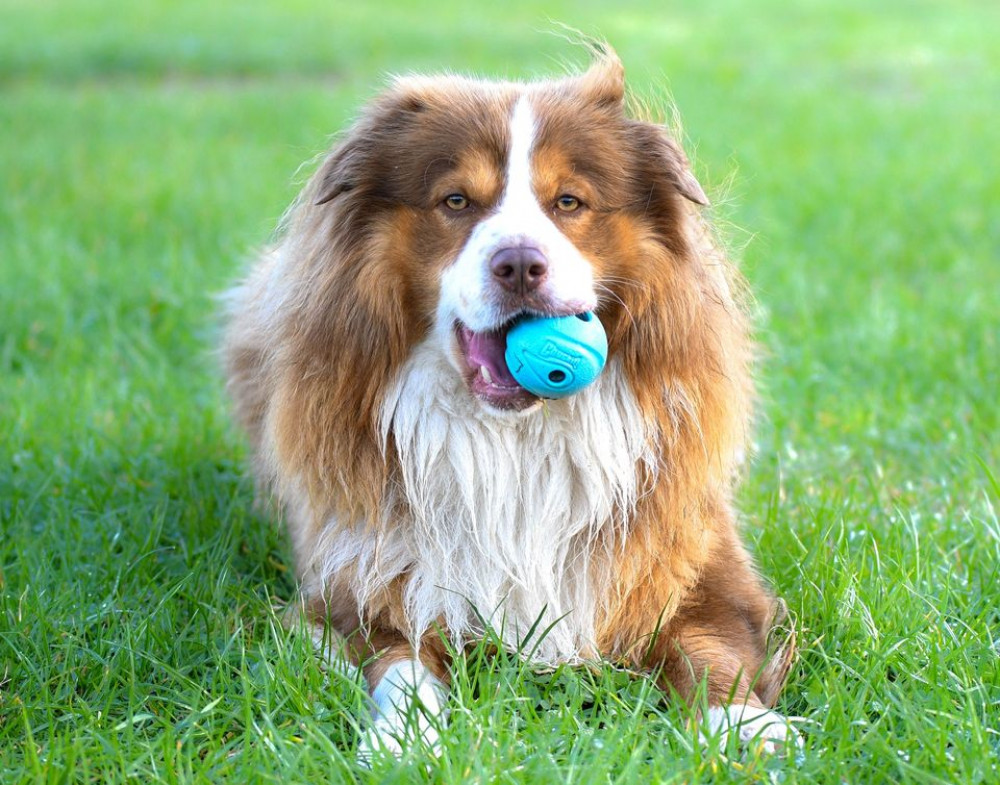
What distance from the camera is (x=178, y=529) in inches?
175

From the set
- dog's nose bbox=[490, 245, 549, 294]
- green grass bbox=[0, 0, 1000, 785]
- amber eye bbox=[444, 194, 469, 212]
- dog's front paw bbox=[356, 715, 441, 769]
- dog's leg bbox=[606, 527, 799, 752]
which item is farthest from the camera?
amber eye bbox=[444, 194, 469, 212]

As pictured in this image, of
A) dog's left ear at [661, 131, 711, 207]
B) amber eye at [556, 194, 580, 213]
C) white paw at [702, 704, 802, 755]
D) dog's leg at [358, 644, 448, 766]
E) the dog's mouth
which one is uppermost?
dog's left ear at [661, 131, 711, 207]

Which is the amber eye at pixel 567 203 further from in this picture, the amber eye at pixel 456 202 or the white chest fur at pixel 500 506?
the white chest fur at pixel 500 506

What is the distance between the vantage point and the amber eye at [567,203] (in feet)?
11.0

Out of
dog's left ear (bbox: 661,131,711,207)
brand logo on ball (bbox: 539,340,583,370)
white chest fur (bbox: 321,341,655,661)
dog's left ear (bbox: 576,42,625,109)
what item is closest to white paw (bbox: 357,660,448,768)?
white chest fur (bbox: 321,341,655,661)

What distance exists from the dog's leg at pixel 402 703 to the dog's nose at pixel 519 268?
1050 mm

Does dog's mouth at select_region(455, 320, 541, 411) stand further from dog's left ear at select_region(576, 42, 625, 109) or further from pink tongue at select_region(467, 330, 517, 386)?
dog's left ear at select_region(576, 42, 625, 109)

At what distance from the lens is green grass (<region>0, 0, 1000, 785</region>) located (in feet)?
9.82

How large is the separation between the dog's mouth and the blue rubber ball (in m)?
0.06

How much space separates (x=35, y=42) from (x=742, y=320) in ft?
46.1

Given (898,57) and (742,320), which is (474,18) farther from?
(742,320)

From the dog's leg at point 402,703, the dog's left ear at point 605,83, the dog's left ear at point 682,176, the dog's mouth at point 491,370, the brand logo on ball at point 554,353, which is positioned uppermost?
the dog's left ear at point 605,83

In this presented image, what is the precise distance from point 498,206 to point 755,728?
1.52 meters

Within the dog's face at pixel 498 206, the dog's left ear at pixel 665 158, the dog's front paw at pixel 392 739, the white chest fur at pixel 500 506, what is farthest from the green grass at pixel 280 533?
the dog's face at pixel 498 206
